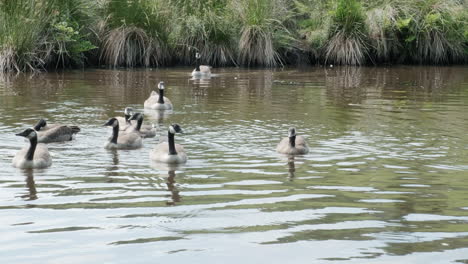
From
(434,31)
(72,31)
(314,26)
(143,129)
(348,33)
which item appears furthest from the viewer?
(314,26)

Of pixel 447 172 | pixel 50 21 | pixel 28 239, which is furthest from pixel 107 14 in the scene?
pixel 28 239

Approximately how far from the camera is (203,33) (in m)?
30.0

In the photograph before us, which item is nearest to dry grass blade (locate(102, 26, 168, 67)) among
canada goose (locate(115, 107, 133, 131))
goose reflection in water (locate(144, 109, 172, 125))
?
goose reflection in water (locate(144, 109, 172, 125))

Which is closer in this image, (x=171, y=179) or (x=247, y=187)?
(x=247, y=187)

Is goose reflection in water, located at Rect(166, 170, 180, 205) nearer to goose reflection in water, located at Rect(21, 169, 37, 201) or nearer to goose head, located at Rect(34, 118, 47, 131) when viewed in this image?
goose reflection in water, located at Rect(21, 169, 37, 201)

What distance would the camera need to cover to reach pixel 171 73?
27.8m

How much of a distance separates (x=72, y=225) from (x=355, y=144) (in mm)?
6551

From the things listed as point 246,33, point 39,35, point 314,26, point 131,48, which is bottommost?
point 131,48

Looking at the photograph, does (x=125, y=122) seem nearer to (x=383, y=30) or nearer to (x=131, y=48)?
(x=131, y=48)

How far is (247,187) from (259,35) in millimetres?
19495

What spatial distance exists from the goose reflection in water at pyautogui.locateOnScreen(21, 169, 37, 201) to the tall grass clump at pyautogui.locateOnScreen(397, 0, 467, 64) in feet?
69.6

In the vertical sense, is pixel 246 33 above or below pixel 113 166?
above

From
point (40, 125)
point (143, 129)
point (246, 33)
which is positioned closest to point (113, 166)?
point (40, 125)

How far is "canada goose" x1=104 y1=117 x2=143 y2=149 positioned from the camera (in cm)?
1386
